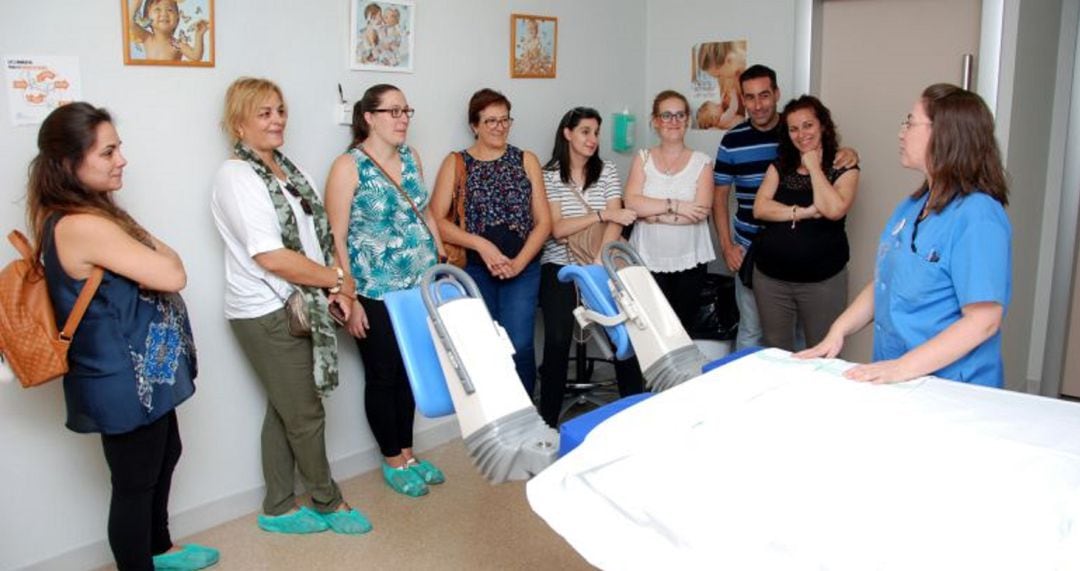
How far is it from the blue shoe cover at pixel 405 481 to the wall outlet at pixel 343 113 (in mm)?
1310

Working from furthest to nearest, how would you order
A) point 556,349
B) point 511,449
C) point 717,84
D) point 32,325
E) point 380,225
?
point 717,84 < point 556,349 < point 380,225 < point 32,325 < point 511,449

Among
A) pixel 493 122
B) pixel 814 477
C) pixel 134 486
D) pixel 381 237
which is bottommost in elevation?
pixel 134 486

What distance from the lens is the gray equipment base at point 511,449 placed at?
6.31ft

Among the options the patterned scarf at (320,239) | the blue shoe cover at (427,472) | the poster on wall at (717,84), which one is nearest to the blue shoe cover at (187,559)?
the patterned scarf at (320,239)

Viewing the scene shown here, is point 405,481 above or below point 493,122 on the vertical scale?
below

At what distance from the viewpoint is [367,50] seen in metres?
3.20

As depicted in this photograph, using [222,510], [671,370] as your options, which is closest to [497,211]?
[671,370]

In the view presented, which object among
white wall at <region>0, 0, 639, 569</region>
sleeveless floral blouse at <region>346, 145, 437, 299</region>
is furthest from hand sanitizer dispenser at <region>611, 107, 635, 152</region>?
sleeveless floral blouse at <region>346, 145, 437, 299</region>

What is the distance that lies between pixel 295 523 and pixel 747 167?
7.37 feet

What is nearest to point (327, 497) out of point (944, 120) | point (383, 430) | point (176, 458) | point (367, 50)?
point (383, 430)

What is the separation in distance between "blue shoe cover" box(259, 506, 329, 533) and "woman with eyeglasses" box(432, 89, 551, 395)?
103 centimetres

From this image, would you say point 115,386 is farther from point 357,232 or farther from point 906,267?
point 906,267

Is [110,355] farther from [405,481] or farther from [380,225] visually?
[405,481]

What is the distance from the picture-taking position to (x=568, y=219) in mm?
3576
